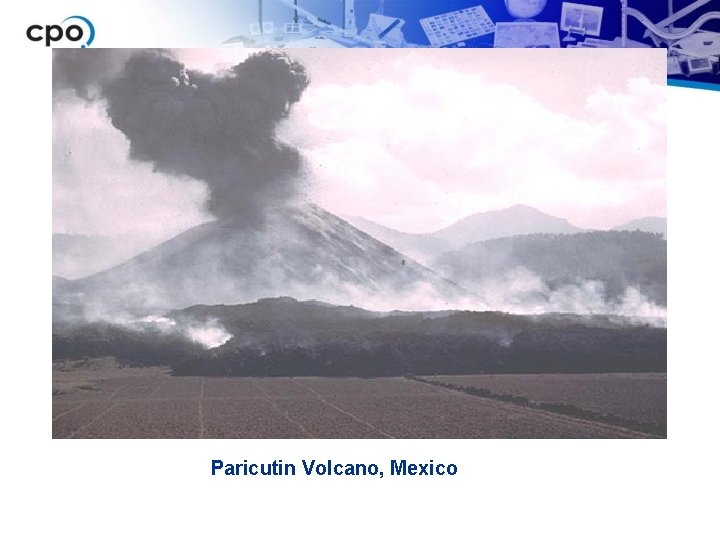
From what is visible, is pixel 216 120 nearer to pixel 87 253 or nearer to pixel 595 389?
pixel 87 253

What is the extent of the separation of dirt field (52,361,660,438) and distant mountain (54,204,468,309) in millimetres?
927

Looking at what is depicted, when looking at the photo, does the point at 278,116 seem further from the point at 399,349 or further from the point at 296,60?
the point at 399,349

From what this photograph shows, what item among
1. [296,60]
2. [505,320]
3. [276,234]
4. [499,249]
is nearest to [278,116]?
[296,60]

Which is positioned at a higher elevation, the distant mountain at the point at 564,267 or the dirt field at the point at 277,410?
the distant mountain at the point at 564,267

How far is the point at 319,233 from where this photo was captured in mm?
8492

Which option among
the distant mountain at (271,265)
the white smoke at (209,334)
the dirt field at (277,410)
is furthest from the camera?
the white smoke at (209,334)

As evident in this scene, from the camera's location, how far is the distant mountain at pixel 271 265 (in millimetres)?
8414

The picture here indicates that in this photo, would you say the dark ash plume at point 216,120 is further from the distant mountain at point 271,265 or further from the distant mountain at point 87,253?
the distant mountain at point 87,253

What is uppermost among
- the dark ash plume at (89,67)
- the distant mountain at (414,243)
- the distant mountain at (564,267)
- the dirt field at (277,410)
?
the dark ash plume at (89,67)

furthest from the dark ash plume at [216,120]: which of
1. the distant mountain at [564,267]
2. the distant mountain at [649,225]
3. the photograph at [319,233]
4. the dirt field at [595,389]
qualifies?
the distant mountain at [649,225]

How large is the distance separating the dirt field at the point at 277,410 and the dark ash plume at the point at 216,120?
6.55ft

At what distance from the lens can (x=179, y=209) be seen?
850cm

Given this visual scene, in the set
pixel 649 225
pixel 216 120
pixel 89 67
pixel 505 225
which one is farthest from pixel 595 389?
pixel 89 67
